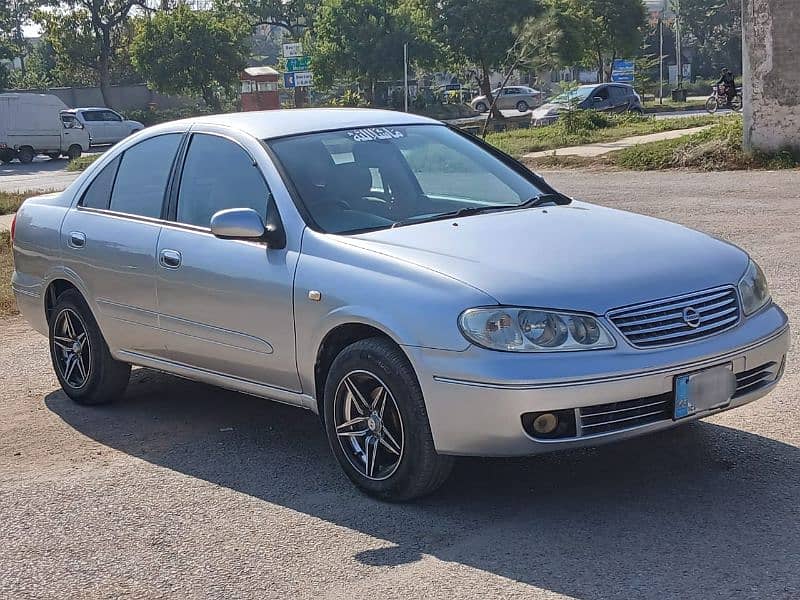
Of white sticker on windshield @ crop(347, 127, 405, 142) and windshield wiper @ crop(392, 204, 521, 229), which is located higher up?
white sticker on windshield @ crop(347, 127, 405, 142)

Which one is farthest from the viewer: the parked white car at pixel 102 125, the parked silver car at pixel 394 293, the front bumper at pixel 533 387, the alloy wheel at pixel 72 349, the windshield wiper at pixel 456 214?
the parked white car at pixel 102 125

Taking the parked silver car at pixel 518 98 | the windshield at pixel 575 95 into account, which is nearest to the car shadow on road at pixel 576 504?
the windshield at pixel 575 95

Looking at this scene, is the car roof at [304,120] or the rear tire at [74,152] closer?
the car roof at [304,120]

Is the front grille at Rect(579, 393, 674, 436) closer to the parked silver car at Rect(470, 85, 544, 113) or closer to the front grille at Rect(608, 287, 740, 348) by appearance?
the front grille at Rect(608, 287, 740, 348)

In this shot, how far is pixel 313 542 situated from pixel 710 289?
188 cm

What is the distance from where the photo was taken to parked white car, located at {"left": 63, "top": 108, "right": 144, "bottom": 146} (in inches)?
1699

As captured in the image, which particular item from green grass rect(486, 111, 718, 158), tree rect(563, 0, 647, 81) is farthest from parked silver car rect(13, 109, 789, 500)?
tree rect(563, 0, 647, 81)

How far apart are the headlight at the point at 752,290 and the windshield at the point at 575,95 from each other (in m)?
31.5

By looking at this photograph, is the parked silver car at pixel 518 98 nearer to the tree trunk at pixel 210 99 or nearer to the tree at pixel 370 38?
the tree at pixel 370 38

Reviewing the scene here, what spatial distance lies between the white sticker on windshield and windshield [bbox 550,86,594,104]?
1211 inches

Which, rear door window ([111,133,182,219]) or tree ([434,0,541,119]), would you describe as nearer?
rear door window ([111,133,182,219])

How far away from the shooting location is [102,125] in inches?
1718

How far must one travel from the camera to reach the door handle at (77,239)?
663cm

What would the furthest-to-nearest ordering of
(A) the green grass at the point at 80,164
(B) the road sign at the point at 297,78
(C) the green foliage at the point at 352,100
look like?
1. (C) the green foliage at the point at 352,100
2. (B) the road sign at the point at 297,78
3. (A) the green grass at the point at 80,164
